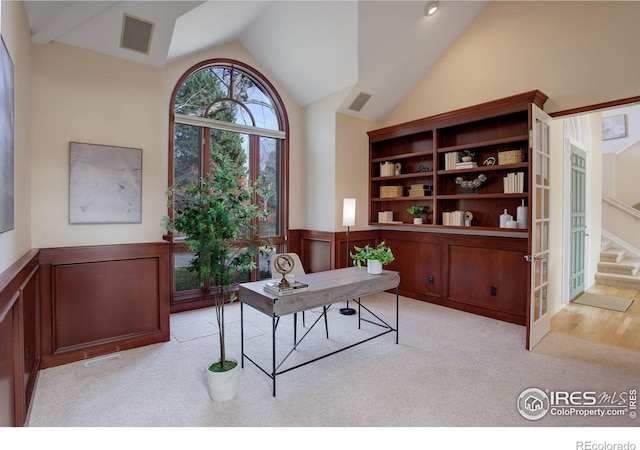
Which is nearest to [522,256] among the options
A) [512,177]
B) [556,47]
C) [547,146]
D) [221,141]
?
[512,177]

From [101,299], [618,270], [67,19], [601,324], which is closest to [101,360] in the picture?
[101,299]

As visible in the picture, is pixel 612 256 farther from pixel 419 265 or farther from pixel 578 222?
pixel 419 265

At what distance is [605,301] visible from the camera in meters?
4.68

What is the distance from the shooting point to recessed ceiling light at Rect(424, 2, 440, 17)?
3689 mm

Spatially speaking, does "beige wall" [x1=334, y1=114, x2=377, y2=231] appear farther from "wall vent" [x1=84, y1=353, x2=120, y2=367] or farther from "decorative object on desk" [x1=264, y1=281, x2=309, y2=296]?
"wall vent" [x1=84, y1=353, x2=120, y2=367]

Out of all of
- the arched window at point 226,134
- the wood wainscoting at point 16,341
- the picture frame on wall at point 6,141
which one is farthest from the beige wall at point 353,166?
the picture frame on wall at point 6,141

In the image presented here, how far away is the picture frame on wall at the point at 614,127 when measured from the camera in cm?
745

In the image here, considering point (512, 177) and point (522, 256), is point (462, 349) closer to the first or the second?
point (522, 256)

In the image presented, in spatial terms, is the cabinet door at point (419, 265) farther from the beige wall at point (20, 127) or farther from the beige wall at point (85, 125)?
the beige wall at point (20, 127)

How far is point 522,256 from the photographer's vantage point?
12.4 ft

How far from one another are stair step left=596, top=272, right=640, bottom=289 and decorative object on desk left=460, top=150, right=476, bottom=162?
3.73 metres

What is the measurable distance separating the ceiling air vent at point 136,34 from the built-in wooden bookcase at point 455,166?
315cm

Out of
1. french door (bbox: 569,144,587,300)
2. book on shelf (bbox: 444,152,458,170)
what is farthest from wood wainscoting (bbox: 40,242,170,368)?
french door (bbox: 569,144,587,300)

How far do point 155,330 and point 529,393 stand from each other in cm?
325
